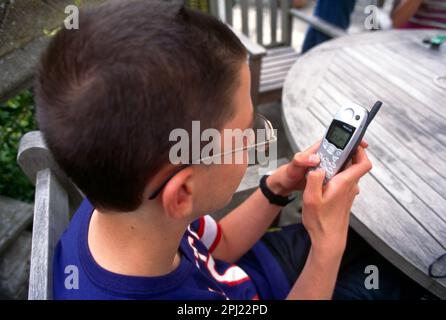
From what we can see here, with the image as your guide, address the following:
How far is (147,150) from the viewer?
549 mm

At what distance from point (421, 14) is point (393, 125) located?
1637mm

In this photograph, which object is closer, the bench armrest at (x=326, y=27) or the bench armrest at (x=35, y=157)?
the bench armrest at (x=35, y=157)

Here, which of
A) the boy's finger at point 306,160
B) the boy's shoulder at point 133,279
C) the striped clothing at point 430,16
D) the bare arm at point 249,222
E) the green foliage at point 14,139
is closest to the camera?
the boy's shoulder at point 133,279

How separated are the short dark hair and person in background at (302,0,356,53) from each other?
235 cm

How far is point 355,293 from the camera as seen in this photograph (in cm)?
104

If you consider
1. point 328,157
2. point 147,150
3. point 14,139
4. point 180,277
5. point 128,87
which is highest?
point 128,87

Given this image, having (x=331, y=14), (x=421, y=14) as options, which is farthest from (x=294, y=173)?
(x=331, y=14)

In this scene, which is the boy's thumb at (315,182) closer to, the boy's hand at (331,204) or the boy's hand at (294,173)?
the boy's hand at (331,204)

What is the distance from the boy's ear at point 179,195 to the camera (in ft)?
1.96

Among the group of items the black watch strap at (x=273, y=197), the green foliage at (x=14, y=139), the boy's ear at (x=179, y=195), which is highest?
the boy's ear at (x=179, y=195)

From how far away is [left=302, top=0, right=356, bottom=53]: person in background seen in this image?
2.69 m

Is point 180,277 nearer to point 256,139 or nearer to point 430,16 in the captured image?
point 256,139

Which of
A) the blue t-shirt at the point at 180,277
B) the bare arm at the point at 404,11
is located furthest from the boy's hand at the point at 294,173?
the bare arm at the point at 404,11
